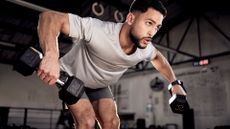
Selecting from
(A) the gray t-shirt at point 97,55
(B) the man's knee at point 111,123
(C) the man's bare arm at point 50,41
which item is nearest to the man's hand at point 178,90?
(A) the gray t-shirt at point 97,55

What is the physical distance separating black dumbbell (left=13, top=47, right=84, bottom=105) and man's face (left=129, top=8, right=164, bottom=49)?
1.95ft

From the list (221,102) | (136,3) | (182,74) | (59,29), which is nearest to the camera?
(59,29)

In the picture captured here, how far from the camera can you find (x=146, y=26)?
1523 mm

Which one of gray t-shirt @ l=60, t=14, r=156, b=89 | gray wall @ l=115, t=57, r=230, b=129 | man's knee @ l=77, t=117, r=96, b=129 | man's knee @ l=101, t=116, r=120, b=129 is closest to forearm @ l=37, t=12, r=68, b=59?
gray t-shirt @ l=60, t=14, r=156, b=89

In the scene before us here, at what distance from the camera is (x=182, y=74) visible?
7844 mm

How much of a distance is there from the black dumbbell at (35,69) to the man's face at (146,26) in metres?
0.60

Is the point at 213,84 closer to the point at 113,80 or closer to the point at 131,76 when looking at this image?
the point at 131,76

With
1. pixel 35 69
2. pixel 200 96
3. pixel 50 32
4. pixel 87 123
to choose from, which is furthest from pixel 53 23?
pixel 200 96

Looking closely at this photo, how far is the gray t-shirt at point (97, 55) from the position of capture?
1.47 meters

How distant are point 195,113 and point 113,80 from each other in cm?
604

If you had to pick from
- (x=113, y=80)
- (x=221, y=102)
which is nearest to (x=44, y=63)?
(x=113, y=80)

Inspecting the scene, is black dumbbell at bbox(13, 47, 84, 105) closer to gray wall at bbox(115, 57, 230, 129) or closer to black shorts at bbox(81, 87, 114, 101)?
black shorts at bbox(81, 87, 114, 101)

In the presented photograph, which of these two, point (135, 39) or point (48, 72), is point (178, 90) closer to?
point (135, 39)

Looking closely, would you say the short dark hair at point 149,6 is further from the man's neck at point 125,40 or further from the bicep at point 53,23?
the bicep at point 53,23
